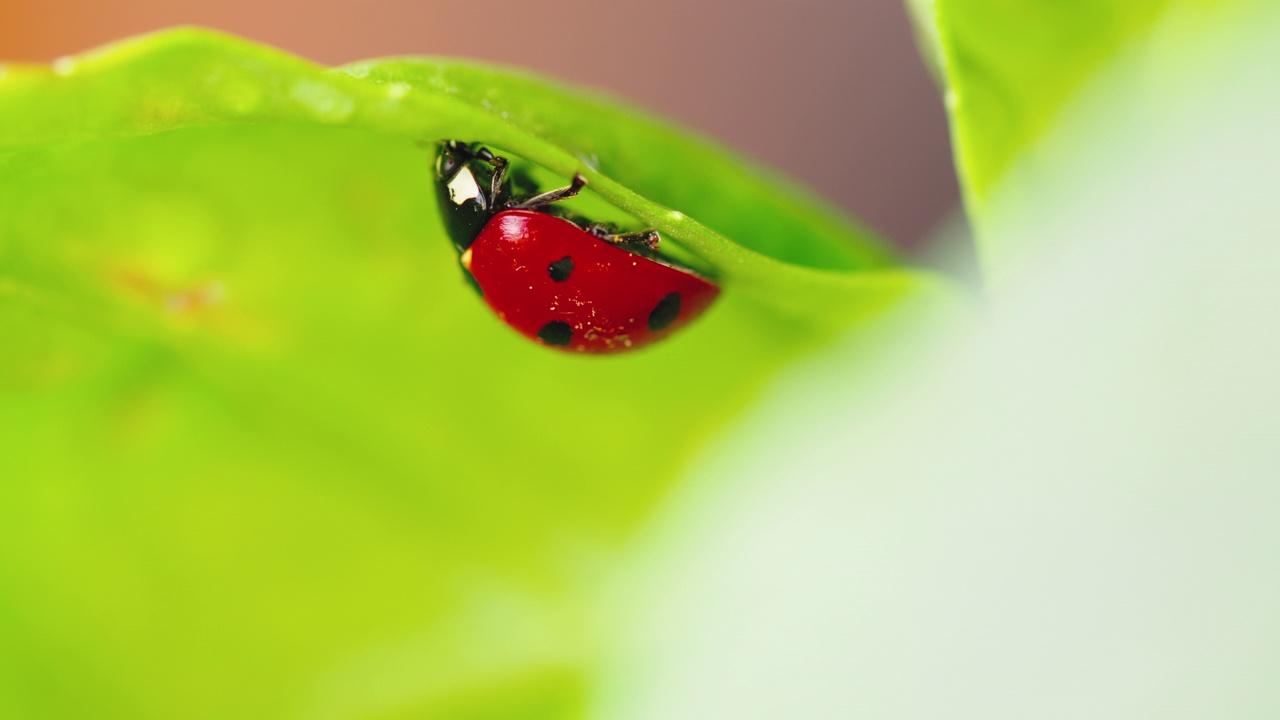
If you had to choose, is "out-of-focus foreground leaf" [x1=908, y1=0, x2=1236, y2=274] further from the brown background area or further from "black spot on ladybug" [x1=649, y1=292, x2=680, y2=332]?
the brown background area

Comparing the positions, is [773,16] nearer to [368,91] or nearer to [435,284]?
[435,284]

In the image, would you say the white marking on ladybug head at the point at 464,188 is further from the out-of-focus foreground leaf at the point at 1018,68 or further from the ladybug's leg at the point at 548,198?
the out-of-focus foreground leaf at the point at 1018,68

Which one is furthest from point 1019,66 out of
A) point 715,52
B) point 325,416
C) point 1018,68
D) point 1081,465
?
point 715,52

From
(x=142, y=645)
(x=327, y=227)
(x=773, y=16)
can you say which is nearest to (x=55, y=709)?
(x=142, y=645)

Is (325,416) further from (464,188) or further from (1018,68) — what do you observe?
(1018,68)

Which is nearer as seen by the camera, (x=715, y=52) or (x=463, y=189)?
(x=463, y=189)

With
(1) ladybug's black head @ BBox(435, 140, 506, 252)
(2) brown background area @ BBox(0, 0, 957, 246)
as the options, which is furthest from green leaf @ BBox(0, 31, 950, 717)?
(2) brown background area @ BBox(0, 0, 957, 246)

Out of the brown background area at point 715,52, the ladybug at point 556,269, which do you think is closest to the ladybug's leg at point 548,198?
the ladybug at point 556,269
